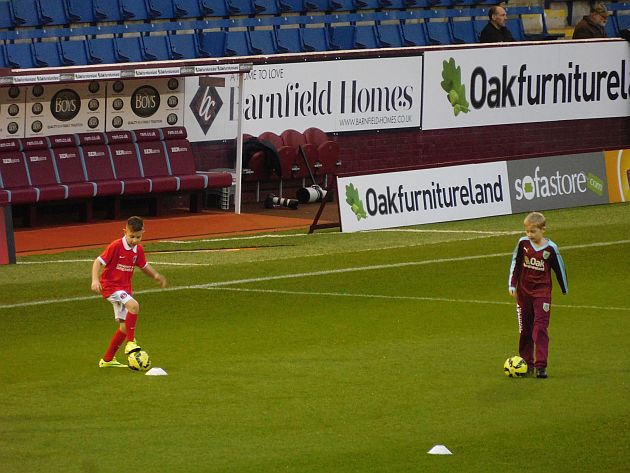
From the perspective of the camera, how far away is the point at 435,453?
9.73 m

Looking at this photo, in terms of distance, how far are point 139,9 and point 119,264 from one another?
51.3 ft

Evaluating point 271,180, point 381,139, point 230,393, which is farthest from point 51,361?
point 381,139

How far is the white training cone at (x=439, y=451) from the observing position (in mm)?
9734

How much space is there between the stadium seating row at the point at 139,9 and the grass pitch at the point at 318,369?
6547 millimetres

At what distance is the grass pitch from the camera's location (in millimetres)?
9852

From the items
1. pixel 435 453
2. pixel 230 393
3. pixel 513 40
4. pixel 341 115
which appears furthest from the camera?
pixel 513 40

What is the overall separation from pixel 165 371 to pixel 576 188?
15191 mm

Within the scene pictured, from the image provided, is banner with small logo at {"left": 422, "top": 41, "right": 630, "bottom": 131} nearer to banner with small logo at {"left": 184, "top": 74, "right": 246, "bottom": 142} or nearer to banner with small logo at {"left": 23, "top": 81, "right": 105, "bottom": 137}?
banner with small logo at {"left": 184, "top": 74, "right": 246, "bottom": 142}

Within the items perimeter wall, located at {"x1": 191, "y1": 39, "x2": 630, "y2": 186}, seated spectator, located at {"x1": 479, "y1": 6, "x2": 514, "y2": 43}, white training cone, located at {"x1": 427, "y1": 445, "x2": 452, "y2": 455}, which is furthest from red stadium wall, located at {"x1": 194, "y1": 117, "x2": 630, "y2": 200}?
white training cone, located at {"x1": 427, "y1": 445, "x2": 452, "y2": 455}

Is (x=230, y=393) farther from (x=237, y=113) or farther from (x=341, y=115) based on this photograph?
(x=341, y=115)

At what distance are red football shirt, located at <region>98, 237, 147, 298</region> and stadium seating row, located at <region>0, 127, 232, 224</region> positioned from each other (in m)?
11.0

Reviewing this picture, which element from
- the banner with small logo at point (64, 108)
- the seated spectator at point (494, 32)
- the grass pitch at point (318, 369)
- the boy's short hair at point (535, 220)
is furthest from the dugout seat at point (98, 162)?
the boy's short hair at point (535, 220)

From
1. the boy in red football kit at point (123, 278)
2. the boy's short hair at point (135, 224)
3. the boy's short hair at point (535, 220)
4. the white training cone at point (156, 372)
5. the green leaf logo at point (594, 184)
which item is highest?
the boy's short hair at point (535, 220)

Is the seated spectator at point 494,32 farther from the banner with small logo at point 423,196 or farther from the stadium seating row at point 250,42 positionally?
the banner with small logo at point 423,196
